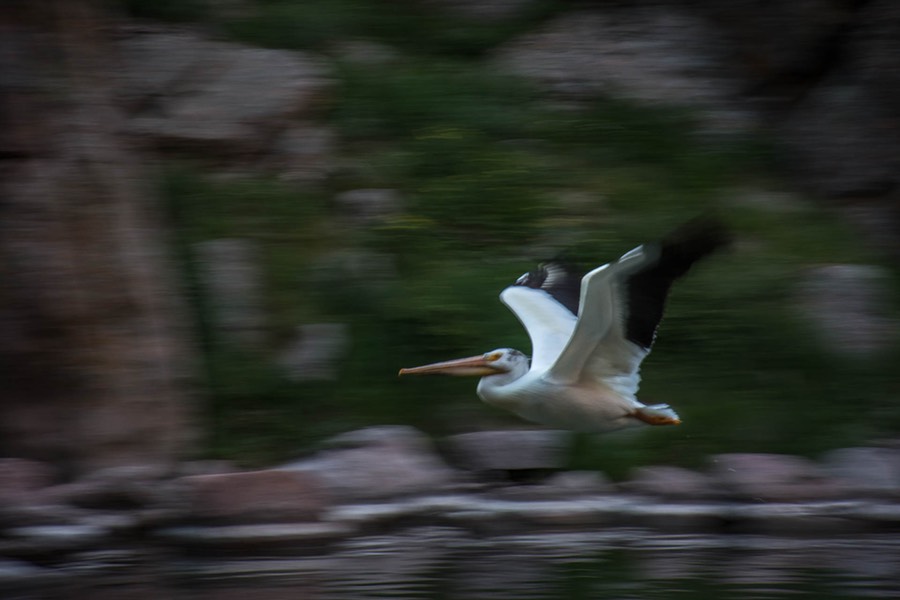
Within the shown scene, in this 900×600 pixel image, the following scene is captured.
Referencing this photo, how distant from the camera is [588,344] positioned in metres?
5.16

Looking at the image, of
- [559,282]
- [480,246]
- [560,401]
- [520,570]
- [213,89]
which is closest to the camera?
[520,570]

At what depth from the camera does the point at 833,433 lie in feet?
21.5

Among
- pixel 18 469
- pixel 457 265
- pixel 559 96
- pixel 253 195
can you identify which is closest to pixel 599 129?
pixel 559 96

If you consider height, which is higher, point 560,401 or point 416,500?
point 560,401

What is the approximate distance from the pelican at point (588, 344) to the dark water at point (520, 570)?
0.60 meters

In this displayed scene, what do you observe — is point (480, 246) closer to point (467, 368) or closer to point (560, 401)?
point (467, 368)

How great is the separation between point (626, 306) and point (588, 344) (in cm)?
31

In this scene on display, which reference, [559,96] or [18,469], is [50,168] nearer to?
[18,469]

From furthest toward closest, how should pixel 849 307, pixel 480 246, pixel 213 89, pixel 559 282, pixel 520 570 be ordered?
pixel 213 89 → pixel 480 246 → pixel 849 307 → pixel 559 282 → pixel 520 570

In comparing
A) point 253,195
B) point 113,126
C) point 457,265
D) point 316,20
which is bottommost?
point 457,265

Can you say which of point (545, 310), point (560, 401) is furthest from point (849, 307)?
point (560, 401)

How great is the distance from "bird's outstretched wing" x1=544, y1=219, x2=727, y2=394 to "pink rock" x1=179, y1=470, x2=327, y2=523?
1.30 meters

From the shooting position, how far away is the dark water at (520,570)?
4730 millimetres

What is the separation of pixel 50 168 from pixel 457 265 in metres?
2.46
